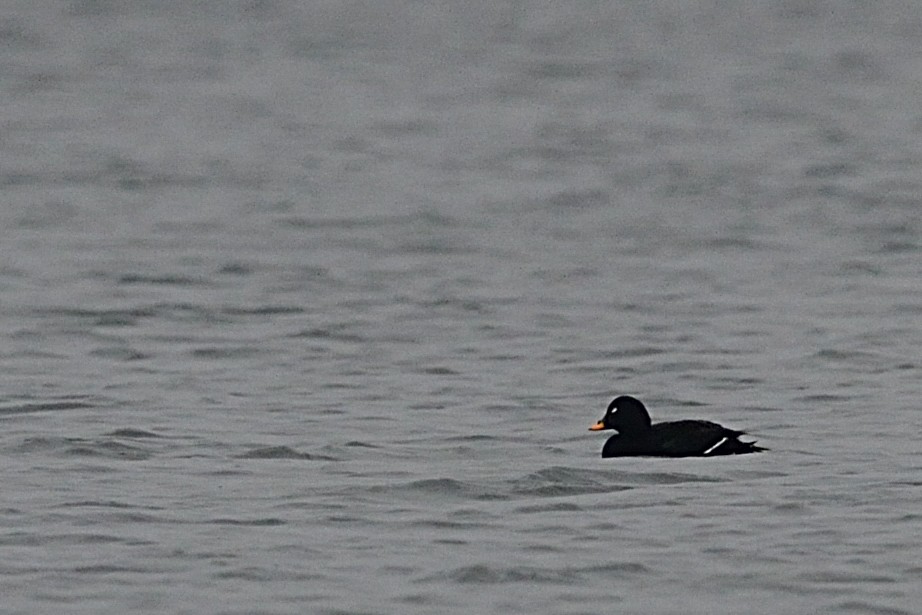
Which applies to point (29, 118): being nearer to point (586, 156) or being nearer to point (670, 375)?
point (586, 156)

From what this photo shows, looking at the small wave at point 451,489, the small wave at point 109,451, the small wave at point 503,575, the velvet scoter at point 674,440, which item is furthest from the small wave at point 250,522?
the velvet scoter at point 674,440

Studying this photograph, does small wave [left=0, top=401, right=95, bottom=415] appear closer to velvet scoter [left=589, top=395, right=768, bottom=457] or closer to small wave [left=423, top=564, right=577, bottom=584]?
velvet scoter [left=589, top=395, right=768, bottom=457]

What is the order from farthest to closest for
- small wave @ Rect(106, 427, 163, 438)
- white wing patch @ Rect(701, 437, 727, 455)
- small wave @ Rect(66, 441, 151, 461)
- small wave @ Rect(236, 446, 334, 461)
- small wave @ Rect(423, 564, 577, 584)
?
small wave @ Rect(106, 427, 163, 438), small wave @ Rect(66, 441, 151, 461), small wave @ Rect(236, 446, 334, 461), white wing patch @ Rect(701, 437, 727, 455), small wave @ Rect(423, 564, 577, 584)

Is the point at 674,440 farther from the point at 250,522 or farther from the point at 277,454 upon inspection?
the point at 250,522

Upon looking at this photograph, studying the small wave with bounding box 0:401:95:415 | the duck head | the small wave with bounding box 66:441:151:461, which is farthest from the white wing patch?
the small wave with bounding box 0:401:95:415

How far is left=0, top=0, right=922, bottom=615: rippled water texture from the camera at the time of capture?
11919mm

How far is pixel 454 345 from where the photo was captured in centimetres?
1966

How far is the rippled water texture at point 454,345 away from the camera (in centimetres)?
1192

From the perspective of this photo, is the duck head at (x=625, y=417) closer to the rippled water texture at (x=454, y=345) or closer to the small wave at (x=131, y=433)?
the rippled water texture at (x=454, y=345)

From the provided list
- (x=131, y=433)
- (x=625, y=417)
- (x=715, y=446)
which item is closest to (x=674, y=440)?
(x=715, y=446)

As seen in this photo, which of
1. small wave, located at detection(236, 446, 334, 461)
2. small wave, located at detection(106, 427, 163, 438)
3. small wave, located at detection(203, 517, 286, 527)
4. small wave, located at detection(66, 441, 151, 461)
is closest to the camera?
small wave, located at detection(203, 517, 286, 527)

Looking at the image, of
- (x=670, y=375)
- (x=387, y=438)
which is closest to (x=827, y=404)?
(x=670, y=375)

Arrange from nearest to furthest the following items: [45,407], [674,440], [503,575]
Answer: [503,575] → [674,440] → [45,407]

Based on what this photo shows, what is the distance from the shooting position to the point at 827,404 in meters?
16.8
